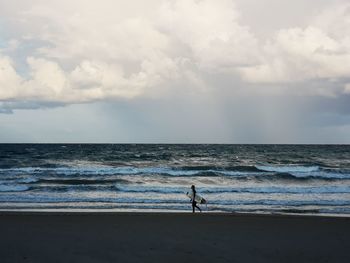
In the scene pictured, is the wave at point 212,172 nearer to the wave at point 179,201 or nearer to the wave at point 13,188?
the wave at point 13,188

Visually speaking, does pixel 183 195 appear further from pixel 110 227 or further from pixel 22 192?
pixel 110 227

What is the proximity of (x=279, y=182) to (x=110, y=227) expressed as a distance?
21.2 meters

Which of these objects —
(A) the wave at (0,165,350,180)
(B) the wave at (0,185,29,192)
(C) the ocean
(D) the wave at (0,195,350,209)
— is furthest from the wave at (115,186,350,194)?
(A) the wave at (0,165,350,180)

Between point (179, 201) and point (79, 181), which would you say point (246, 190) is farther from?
point (79, 181)

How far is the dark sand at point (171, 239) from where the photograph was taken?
8.81 meters

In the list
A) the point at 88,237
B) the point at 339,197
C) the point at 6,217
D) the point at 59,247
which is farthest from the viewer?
the point at 339,197

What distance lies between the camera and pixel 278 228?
1238 cm

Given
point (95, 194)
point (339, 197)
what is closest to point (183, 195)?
point (95, 194)

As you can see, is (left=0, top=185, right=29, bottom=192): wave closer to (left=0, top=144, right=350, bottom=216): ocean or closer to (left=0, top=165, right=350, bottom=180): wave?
(left=0, top=144, right=350, bottom=216): ocean

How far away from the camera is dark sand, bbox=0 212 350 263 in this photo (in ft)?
28.9

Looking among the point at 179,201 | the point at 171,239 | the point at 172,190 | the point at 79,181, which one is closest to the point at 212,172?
the point at 172,190

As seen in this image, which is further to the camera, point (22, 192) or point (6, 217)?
point (22, 192)

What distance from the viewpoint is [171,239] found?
10.5 metres

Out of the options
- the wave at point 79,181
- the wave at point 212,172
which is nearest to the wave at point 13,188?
the wave at point 79,181
